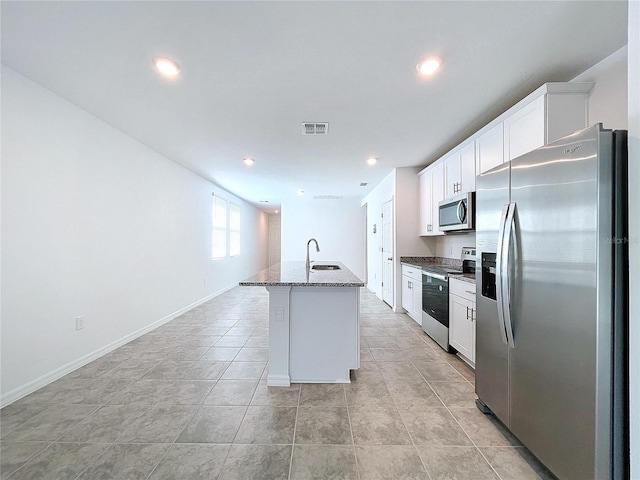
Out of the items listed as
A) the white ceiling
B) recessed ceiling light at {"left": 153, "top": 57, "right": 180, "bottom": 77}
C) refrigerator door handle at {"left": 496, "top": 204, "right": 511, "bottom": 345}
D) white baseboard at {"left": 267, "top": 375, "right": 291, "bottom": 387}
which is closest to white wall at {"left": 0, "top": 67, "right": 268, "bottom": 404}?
the white ceiling

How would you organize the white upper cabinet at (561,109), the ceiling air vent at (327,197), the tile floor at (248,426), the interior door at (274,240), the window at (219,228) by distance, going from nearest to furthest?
the tile floor at (248,426)
the white upper cabinet at (561,109)
the window at (219,228)
the ceiling air vent at (327,197)
the interior door at (274,240)

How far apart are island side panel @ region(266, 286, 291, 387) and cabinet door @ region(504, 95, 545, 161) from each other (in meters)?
2.26

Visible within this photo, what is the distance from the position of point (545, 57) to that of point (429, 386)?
8.59 feet

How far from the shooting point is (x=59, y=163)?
2393mm

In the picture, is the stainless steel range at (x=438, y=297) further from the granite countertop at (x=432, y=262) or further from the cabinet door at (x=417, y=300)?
the granite countertop at (x=432, y=262)

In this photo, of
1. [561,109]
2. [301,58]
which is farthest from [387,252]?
[301,58]

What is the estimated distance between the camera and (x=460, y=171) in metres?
3.21

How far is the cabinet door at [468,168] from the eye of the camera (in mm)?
2941

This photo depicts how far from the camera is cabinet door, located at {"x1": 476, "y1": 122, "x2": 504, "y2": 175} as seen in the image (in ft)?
8.13

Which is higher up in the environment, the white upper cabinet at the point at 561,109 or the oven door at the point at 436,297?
the white upper cabinet at the point at 561,109

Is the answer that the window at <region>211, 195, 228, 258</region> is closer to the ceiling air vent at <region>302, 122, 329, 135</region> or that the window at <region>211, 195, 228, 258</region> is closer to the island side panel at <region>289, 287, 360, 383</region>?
the ceiling air vent at <region>302, 122, 329, 135</region>

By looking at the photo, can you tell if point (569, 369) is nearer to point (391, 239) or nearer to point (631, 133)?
point (631, 133)

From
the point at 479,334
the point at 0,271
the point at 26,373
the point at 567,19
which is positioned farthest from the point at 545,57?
the point at 26,373

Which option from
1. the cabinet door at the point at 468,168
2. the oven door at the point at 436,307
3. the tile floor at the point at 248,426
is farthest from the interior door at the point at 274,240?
the cabinet door at the point at 468,168
